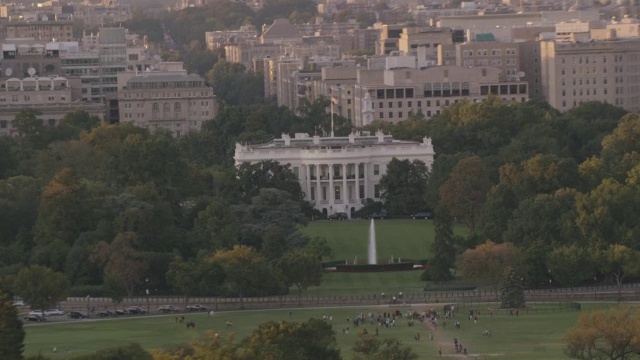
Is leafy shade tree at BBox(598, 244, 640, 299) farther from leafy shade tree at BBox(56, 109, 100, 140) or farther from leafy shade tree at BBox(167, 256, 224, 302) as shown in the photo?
leafy shade tree at BBox(56, 109, 100, 140)

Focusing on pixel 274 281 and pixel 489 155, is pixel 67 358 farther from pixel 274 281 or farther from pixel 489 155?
pixel 489 155

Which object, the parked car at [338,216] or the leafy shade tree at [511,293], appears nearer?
the leafy shade tree at [511,293]

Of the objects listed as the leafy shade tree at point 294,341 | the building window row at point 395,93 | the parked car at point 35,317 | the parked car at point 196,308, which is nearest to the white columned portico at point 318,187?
the building window row at point 395,93

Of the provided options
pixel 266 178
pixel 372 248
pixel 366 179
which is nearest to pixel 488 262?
pixel 372 248

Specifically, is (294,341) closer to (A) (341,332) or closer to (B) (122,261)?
(A) (341,332)

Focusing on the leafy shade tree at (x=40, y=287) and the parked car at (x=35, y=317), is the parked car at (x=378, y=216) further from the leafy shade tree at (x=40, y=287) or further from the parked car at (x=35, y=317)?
the parked car at (x=35, y=317)

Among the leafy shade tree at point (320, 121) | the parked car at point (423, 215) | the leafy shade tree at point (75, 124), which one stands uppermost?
the leafy shade tree at point (75, 124)
